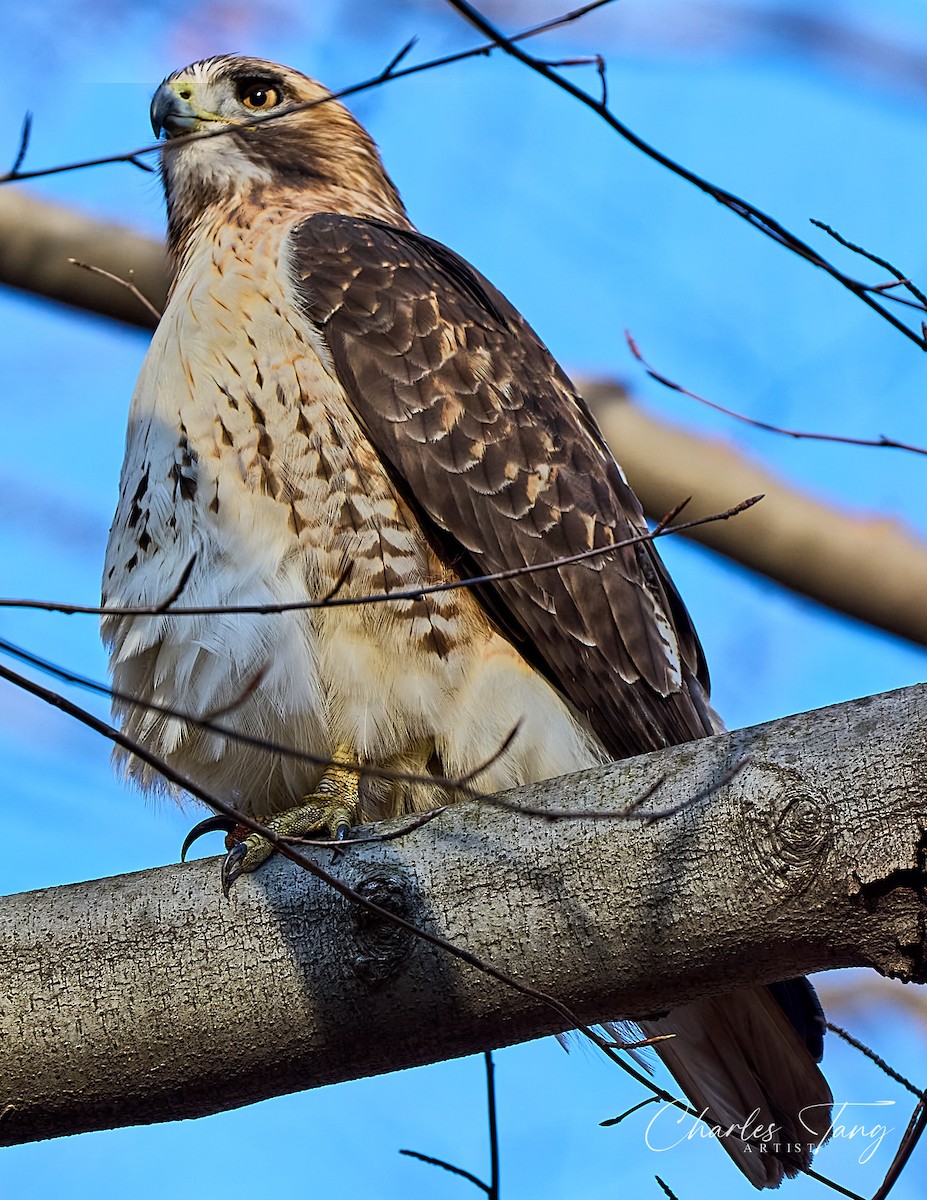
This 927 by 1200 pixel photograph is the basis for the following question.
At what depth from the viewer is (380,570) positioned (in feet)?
10.3

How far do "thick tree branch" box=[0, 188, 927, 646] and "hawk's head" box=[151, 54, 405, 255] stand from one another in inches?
10.0

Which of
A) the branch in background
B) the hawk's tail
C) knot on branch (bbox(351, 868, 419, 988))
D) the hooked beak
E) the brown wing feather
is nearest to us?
knot on branch (bbox(351, 868, 419, 988))

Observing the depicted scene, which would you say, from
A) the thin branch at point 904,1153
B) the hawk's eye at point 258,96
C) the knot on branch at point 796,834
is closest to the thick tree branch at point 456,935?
the knot on branch at point 796,834

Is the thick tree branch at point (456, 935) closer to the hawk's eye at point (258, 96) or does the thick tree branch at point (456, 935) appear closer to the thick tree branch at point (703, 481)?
the thick tree branch at point (703, 481)

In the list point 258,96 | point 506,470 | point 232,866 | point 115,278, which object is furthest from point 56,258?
point 232,866

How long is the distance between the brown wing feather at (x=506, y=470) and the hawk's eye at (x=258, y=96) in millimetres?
659

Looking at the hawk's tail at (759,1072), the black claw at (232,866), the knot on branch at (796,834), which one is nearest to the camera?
the knot on branch at (796,834)

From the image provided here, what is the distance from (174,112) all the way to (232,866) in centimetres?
247

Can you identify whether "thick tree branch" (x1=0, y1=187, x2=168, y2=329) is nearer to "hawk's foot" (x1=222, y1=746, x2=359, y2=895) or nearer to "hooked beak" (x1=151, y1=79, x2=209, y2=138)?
"hooked beak" (x1=151, y1=79, x2=209, y2=138)

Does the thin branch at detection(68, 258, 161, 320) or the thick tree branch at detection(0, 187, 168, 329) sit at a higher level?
the thick tree branch at detection(0, 187, 168, 329)

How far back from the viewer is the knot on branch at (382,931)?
2.33 metres

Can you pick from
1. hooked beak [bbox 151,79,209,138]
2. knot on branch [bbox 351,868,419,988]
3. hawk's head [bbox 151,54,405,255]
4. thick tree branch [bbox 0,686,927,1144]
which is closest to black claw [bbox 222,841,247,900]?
thick tree branch [bbox 0,686,927,1144]

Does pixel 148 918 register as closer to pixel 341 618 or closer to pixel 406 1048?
pixel 406 1048

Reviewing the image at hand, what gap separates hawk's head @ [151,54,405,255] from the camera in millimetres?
4102
